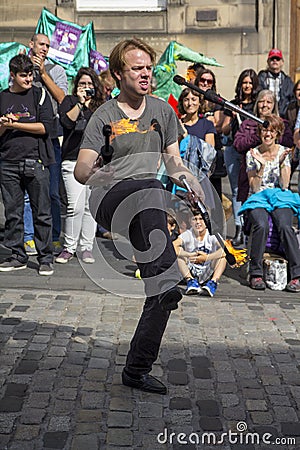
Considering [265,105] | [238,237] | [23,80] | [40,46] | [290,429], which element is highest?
[40,46]

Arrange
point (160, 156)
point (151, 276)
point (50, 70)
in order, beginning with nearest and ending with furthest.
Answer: point (151, 276), point (160, 156), point (50, 70)

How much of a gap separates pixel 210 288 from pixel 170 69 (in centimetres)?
588

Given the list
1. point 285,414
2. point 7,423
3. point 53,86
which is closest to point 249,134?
point 53,86

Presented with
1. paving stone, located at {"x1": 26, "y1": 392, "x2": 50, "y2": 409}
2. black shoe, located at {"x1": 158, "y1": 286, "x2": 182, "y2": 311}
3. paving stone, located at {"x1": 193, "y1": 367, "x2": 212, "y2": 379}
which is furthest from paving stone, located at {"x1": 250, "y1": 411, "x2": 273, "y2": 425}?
paving stone, located at {"x1": 26, "y1": 392, "x2": 50, "y2": 409}

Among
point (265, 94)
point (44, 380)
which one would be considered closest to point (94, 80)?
point (265, 94)

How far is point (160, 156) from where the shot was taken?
4375mm

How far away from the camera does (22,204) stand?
7.21 m

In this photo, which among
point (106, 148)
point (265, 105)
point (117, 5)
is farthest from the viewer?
point (117, 5)

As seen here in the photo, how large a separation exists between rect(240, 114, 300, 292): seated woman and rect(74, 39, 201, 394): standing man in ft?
8.34

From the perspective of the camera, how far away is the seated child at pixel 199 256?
21.7 ft

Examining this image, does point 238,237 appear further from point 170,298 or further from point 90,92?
point 170,298

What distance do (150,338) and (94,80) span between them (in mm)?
3707

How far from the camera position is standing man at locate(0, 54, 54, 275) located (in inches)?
276

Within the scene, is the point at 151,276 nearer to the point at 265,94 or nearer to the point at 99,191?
the point at 99,191
